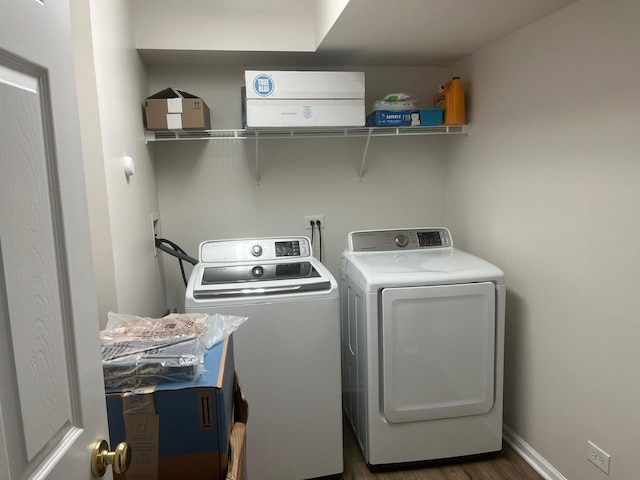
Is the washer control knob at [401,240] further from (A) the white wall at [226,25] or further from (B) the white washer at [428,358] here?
(A) the white wall at [226,25]

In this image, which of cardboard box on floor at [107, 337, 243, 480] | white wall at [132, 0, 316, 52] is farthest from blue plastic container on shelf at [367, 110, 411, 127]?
cardboard box on floor at [107, 337, 243, 480]

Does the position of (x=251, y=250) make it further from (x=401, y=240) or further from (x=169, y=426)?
(x=169, y=426)

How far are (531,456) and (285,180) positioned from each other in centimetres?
197

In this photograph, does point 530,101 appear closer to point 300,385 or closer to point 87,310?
point 300,385

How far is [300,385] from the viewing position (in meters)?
2.06

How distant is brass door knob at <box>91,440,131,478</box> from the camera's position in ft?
2.61

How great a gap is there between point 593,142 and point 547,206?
35 centimetres

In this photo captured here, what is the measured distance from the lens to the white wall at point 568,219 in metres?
1.66

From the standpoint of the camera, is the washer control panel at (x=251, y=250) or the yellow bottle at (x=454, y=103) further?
the yellow bottle at (x=454, y=103)

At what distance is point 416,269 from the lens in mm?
2191

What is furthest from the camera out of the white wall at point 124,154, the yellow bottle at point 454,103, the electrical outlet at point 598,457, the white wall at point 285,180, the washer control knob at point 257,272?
the white wall at point 285,180

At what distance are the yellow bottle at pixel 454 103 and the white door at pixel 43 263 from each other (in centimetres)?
218

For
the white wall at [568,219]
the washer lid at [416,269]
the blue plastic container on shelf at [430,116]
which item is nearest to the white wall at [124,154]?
the washer lid at [416,269]

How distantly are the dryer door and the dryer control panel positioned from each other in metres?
0.54
